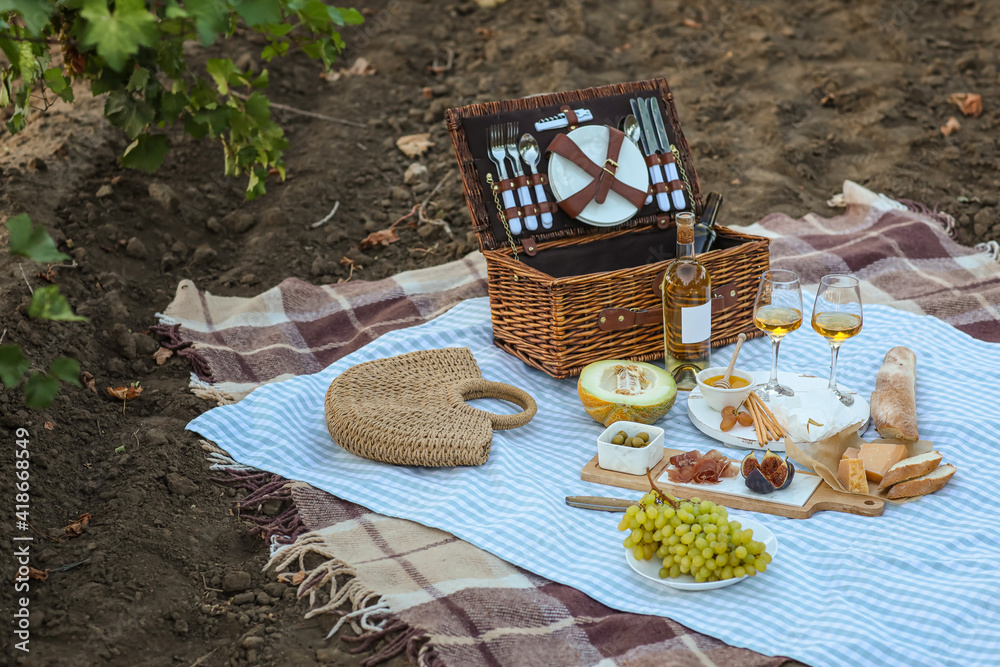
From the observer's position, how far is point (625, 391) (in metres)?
3.02

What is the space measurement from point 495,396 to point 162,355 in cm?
143

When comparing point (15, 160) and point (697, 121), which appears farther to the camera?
point (697, 121)

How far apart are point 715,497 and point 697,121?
3.65m

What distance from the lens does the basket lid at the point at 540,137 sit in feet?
11.5

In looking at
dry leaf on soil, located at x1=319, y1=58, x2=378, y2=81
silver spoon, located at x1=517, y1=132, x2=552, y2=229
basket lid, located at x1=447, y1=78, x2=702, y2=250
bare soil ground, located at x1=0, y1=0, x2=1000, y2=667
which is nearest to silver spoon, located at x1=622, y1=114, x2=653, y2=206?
basket lid, located at x1=447, y1=78, x2=702, y2=250

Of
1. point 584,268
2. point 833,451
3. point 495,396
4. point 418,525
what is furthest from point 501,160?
point 833,451

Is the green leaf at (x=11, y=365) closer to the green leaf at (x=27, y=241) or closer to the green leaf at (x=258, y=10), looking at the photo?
the green leaf at (x=27, y=241)

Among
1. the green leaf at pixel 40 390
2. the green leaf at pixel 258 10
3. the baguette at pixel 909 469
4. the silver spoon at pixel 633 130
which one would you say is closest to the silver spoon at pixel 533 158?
the silver spoon at pixel 633 130

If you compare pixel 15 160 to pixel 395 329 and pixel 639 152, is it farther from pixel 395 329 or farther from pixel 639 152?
pixel 639 152

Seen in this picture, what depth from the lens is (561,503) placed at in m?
2.68

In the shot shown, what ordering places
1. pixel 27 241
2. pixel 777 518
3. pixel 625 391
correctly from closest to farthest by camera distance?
1. pixel 27 241
2. pixel 777 518
3. pixel 625 391

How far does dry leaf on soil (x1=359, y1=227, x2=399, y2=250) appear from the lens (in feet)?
15.6

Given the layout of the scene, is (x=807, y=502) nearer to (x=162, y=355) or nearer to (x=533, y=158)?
(x=533, y=158)

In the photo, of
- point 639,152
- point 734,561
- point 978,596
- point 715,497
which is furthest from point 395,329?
point 978,596
